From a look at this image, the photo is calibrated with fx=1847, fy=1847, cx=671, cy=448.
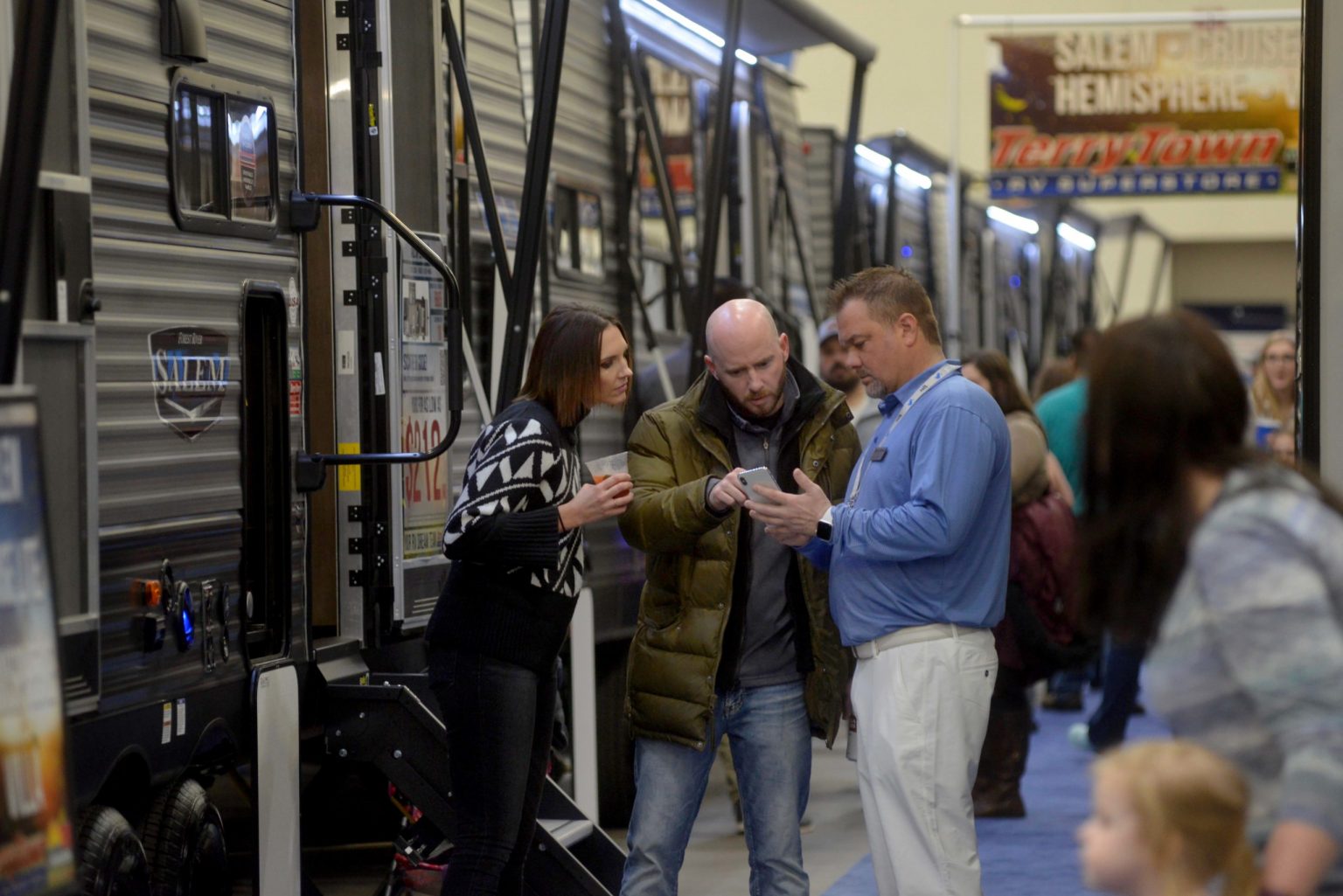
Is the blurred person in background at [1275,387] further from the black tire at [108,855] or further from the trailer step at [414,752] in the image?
the black tire at [108,855]

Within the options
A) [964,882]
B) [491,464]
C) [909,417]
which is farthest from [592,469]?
[964,882]

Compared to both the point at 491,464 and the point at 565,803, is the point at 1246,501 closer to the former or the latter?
the point at 491,464

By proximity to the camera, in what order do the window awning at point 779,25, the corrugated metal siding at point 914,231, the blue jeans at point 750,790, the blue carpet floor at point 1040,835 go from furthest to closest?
the corrugated metal siding at point 914,231, the window awning at point 779,25, the blue carpet floor at point 1040,835, the blue jeans at point 750,790

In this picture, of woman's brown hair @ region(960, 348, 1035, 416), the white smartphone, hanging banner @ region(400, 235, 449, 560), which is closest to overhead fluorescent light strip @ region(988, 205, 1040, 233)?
woman's brown hair @ region(960, 348, 1035, 416)

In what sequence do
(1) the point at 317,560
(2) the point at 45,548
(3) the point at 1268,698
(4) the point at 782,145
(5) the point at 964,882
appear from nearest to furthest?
(3) the point at 1268,698
(2) the point at 45,548
(5) the point at 964,882
(1) the point at 317,560
(4) the point at 782,145

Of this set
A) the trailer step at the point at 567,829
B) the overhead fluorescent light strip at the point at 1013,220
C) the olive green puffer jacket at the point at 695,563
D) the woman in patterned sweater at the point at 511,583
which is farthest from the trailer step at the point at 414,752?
the overhead fluorescent light strip at the point at 1013,220

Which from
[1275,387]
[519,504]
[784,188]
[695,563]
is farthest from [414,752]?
[784,188]

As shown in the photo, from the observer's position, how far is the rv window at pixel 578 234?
7078mm

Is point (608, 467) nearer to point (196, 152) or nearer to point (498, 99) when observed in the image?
point (196, 152)

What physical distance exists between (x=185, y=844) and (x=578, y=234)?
3273mm

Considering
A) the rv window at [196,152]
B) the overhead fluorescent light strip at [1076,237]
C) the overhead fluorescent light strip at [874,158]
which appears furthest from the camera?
the overhead fluorescent light strip at [1076,237]

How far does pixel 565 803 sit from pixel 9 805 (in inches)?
109

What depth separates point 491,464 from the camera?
4.37m

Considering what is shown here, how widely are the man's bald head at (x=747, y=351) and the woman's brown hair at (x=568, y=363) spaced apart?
0.28m
